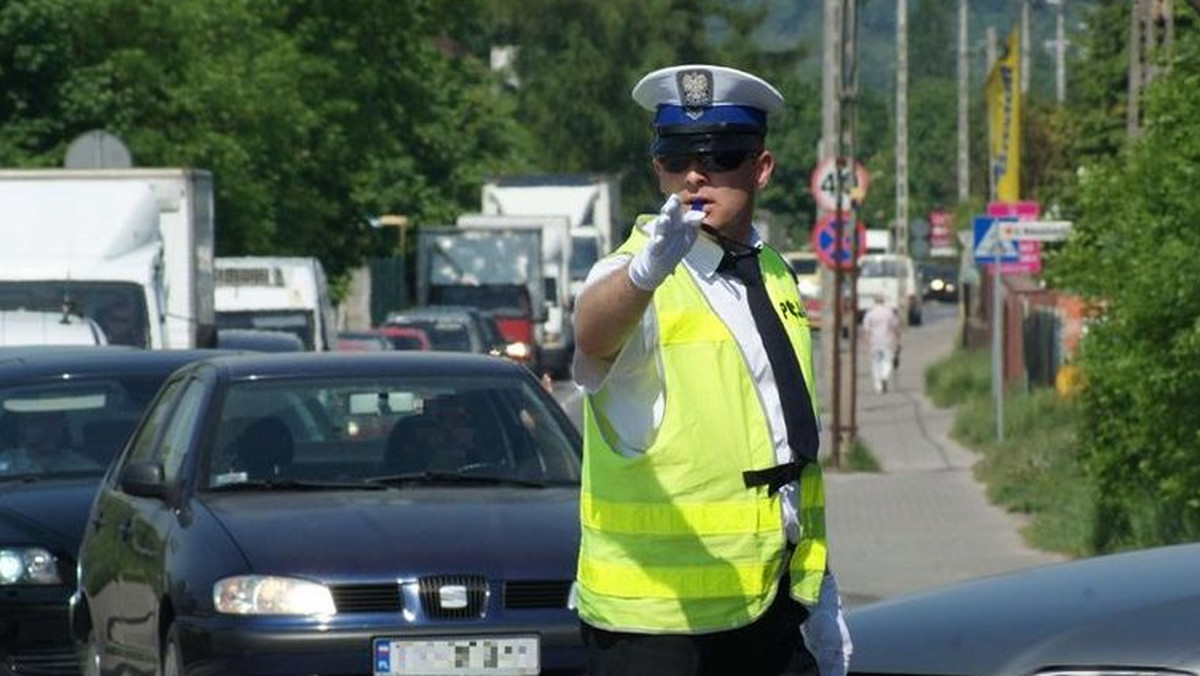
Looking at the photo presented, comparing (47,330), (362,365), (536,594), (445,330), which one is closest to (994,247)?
(47,330)

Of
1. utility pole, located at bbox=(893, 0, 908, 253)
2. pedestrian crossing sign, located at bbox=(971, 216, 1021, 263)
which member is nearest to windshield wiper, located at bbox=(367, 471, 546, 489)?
pedestrian crossing sign, located at bbox=(971, 216, 1021, 263)

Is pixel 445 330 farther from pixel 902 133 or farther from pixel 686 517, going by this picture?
pixel 902 133

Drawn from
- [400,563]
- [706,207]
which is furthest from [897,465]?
[706,207]

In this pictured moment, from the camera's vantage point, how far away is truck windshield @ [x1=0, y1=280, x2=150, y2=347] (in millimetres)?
20844

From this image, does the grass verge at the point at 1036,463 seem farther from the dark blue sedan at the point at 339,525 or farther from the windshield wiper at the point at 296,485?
the windshield wiper at the point at 296,485

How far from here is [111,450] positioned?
41.4ft

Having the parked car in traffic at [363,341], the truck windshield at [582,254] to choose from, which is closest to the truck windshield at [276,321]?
the parked car in traffic at [363,341]

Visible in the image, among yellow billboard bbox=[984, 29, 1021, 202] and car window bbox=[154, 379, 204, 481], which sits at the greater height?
car window bbox=[154, 379, 204, 481]

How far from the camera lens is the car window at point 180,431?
10258 mm

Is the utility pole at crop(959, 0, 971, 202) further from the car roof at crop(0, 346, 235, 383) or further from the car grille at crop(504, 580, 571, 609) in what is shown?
the car grille at crop(504, 580, 571, 609)

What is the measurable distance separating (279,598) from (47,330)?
33.4 feet

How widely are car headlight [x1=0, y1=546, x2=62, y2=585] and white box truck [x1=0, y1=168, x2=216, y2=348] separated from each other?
9698mm

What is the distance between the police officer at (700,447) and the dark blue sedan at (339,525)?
11.6 feet

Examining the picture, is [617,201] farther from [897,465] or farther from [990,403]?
[897,465]
